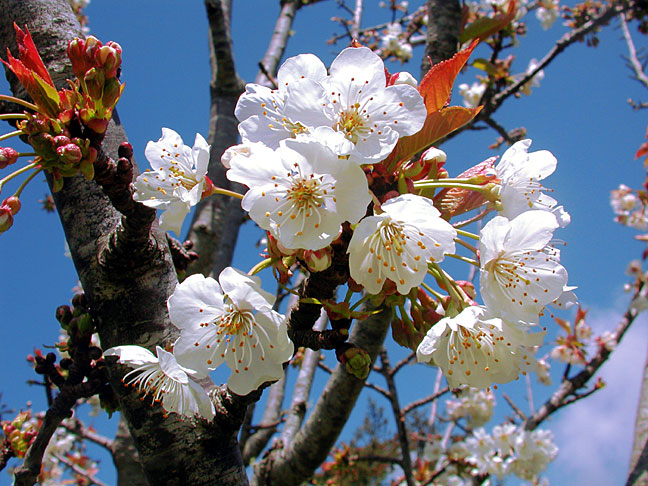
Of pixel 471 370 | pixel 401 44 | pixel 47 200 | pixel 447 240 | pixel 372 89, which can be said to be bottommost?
pixel 471 370

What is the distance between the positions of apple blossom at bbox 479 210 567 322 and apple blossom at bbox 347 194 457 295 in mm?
93

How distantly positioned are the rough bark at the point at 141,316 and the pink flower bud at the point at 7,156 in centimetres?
30

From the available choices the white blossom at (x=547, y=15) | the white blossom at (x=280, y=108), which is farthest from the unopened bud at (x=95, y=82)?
the white blossom at (x=547, y=15)

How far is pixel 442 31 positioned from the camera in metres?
2.23

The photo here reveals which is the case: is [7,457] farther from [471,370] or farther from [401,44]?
[401,44]

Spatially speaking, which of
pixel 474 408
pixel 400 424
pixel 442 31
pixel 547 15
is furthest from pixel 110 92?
pixel 547 15

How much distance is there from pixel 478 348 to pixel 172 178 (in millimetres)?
785

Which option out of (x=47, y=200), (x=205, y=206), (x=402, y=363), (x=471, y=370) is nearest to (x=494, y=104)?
(x=402, y=363)

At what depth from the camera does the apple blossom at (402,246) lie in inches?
33.4

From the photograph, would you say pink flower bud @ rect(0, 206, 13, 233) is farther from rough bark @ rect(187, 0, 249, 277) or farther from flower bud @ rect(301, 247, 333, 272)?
rough bark @ rect(187, 0, 249, 277)

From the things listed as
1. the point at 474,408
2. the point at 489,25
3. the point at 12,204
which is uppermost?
the point at 489,25

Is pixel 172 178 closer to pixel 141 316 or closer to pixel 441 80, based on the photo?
pixel 141 316

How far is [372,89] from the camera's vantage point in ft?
3.19

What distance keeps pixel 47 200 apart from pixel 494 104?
13.8ft
